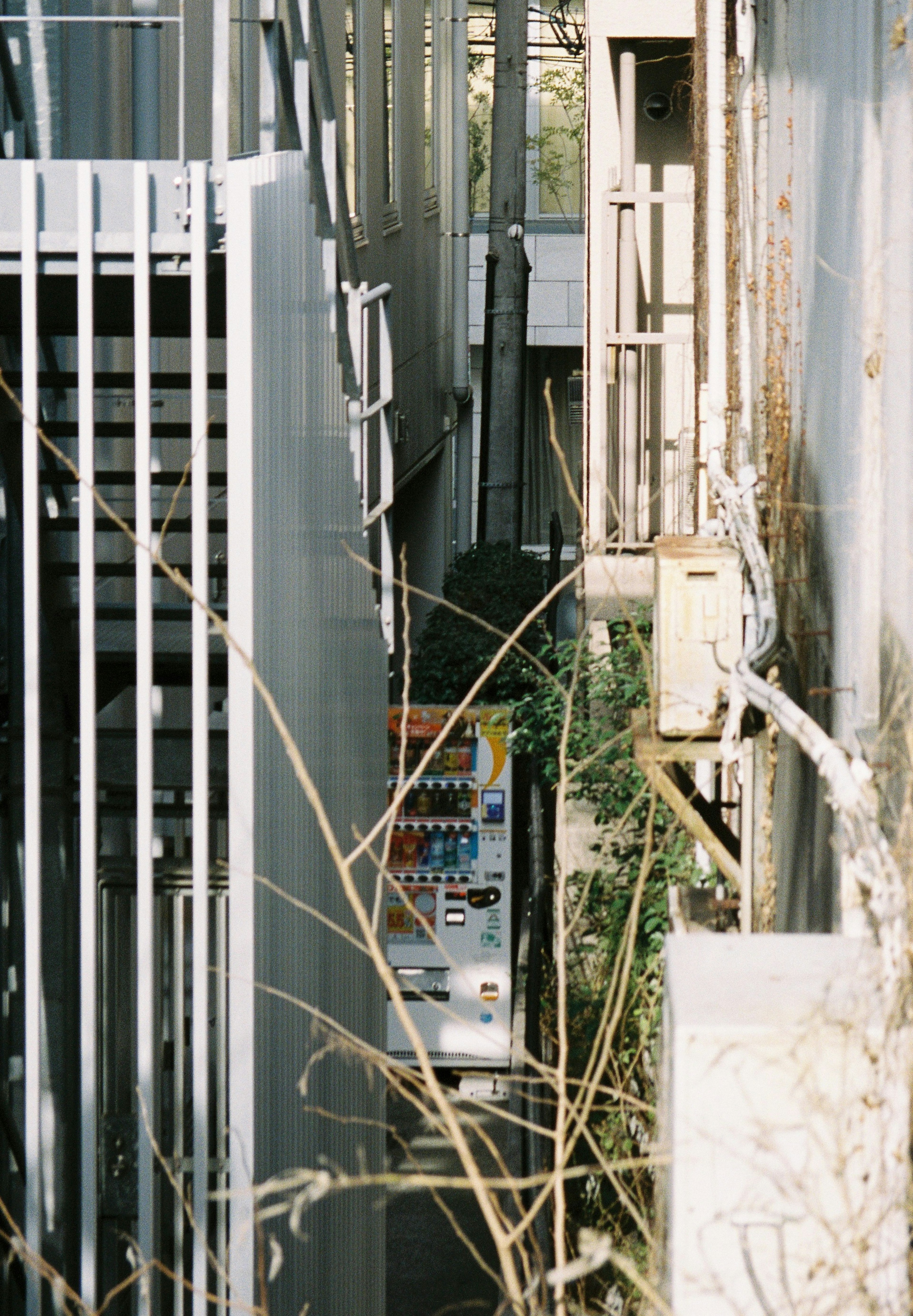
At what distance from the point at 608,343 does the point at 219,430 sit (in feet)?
12.5

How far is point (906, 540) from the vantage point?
3277 millimetres

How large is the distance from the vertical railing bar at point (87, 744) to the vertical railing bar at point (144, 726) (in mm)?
116

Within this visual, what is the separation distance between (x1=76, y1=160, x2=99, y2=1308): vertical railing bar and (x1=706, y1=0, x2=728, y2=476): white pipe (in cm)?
385

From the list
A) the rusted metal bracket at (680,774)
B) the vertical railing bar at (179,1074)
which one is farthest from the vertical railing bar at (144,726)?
the rusted metal bracket at (680,774)

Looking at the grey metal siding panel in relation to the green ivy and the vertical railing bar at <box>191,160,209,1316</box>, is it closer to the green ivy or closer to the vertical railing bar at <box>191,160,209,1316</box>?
the vertical railing bar at <box>191,160,209,1316</box>

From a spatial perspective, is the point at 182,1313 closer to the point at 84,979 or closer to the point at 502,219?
the point at 84,979

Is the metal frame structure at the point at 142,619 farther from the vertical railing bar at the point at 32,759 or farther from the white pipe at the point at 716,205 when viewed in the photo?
the white pipe at the point at 716,205

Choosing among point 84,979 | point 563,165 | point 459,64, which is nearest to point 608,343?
point 84,979

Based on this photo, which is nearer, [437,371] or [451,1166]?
[451,1166]

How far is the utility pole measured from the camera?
14.1m

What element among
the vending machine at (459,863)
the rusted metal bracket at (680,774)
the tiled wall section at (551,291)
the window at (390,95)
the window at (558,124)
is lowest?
the vending machine at (459,863)

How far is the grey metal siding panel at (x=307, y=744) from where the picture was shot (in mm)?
4391

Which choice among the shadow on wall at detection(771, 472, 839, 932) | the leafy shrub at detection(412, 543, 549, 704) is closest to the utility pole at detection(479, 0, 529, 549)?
the leafy shrub at detection(412, 543, 549, 704)

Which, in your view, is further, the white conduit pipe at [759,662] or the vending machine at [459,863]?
the vending machine at [459,863]
